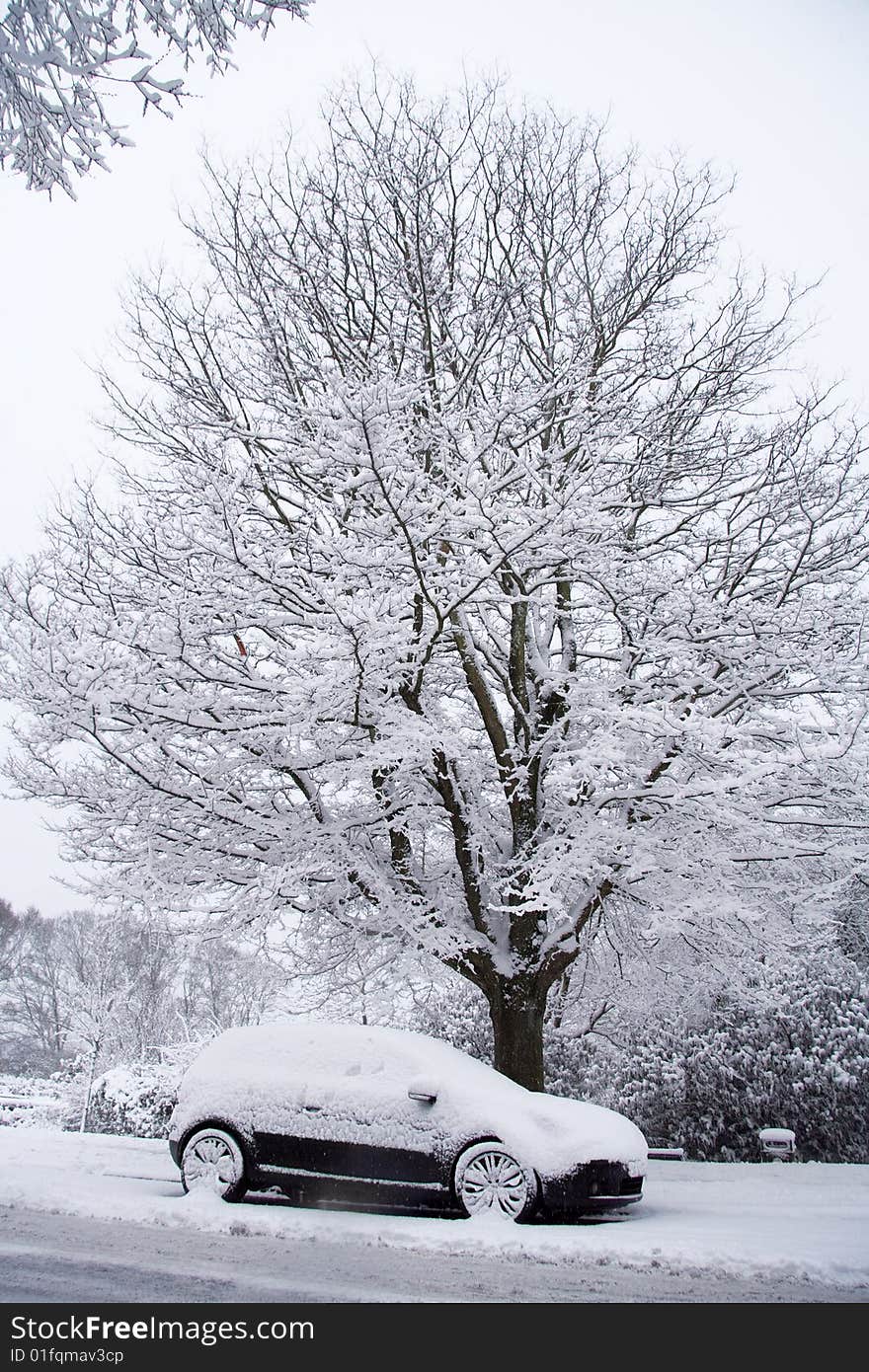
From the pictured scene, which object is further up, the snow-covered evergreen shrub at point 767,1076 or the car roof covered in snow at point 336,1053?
the car roof covered in snow at point 336,1053

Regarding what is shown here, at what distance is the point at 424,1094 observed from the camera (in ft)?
22.3

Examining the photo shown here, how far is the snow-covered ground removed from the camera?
557 centimetres

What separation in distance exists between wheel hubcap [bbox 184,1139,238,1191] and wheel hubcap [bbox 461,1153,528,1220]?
1788mm

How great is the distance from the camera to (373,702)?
29.0ft

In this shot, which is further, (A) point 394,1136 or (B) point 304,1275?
(A) point 394,1136

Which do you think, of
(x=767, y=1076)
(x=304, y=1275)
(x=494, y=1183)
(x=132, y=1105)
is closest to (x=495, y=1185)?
(x=494, y=1183)

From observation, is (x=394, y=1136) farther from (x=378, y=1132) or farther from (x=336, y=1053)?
(x=336, y=1053)

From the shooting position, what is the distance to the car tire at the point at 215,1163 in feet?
22.6

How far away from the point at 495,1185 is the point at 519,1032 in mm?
3027

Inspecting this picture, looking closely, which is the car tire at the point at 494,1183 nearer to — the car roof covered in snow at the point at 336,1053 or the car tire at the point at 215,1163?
the car roof covered in snow at the point at 336,1053

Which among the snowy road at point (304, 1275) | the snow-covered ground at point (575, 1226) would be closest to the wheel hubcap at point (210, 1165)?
the snow-covered ground at point (575, 1226)

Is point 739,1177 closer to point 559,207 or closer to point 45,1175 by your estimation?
point 45,1175

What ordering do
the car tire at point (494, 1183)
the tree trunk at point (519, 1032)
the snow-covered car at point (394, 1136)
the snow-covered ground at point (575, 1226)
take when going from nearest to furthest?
the snow-covered ground at point (575, 1226), the car tire at point (494, 1183), the snow-covered car at point (394, 1136), the tree trunk at point (519, 1032)
